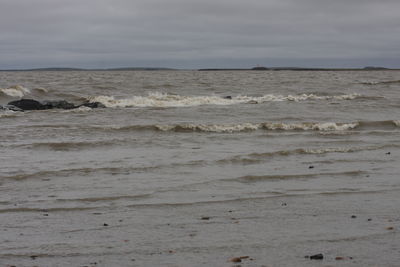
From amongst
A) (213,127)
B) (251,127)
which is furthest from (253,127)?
(213,127)

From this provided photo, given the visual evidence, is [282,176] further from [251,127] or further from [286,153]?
[251,127]

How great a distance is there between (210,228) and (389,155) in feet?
20.8

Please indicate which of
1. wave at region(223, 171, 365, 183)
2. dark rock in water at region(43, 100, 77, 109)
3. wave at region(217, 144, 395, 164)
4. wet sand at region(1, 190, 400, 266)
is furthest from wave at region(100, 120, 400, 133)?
wet sand at region(1, 190, 400, 266)

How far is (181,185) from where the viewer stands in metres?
7.94

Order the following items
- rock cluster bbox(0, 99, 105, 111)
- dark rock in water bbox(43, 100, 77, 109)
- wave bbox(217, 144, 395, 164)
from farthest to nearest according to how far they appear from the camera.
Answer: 1. dark rock in water bbox(43, 100, 77, 109)
2. rock cluster bbox(0, 99, 105, 111)
3. wave bbox(217, 144, 395, 164)

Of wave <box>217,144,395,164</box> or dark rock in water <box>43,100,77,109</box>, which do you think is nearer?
wave <box>217,144,395,164</box>

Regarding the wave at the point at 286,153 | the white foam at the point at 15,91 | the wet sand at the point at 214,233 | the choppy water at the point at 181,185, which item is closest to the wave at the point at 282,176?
the choppy water at the point at 181,185

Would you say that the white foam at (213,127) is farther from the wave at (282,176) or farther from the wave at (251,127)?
the wave at (282,176)

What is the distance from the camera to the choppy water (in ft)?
16.6

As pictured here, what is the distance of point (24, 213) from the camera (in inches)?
251

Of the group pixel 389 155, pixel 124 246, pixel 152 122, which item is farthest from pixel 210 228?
pixel 152 122

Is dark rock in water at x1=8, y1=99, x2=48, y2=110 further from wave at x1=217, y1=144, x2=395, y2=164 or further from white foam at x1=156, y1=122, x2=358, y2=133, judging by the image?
wave at x1=217, y1=144, x2=395, y2=164

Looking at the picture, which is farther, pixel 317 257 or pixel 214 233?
pixel 214 233

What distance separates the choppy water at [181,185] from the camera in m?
5.05
